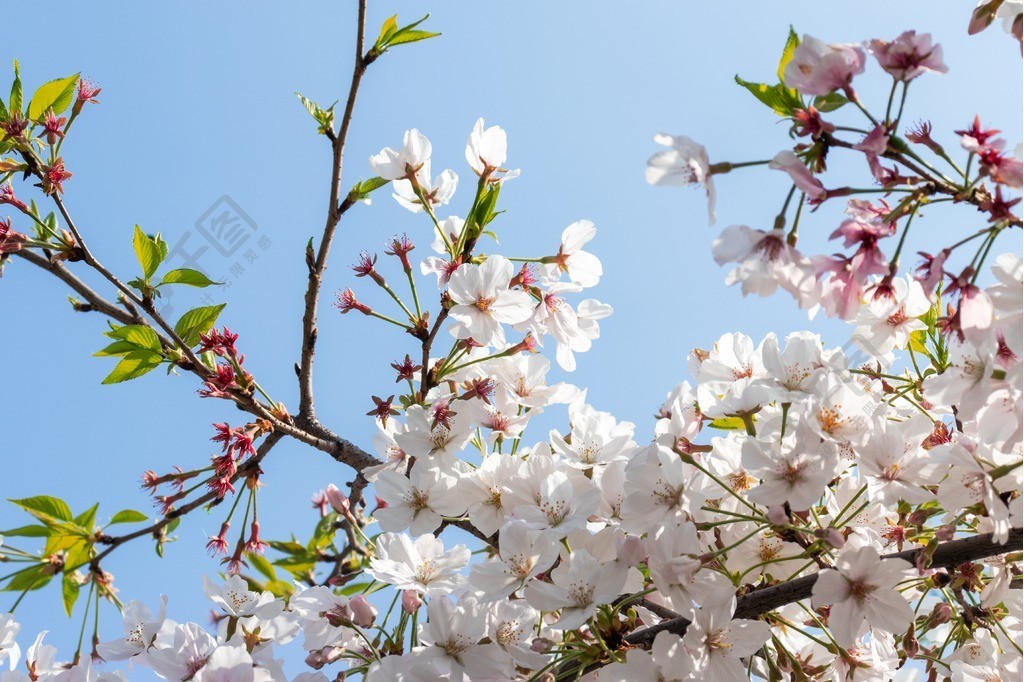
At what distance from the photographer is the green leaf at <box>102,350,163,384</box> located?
6.75 ft

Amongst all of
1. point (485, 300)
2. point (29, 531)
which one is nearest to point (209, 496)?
point (29, 531)

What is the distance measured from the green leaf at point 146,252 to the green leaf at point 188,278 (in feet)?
0.13

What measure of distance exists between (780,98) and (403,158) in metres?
1.04

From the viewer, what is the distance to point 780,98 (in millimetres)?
1417

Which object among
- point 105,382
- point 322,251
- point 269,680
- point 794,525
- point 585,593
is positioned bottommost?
point 269,680

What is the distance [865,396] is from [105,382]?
1.76 meters

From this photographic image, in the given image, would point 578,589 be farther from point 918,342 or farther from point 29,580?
point 29,580

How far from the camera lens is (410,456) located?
1980 mm

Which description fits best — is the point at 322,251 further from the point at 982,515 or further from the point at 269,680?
the point at 982,515

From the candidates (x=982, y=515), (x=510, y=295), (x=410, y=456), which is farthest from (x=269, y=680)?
(x=982, y=515)

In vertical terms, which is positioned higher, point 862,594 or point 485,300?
point 485,300

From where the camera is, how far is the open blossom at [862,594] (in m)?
1.47

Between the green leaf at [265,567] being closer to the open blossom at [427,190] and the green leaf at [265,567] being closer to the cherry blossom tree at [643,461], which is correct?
the cherry blossom tree at [643,461]

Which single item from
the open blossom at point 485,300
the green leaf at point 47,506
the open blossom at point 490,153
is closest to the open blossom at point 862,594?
the open blossom at point 485,300
